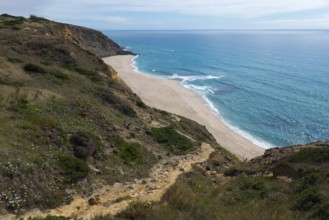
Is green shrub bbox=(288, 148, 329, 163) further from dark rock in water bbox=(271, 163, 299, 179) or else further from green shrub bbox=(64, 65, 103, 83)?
green shrub bbox=(64, 65, 103, 83)

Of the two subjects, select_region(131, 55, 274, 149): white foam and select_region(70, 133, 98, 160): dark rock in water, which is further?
select_region(131, 55, 274, 149): white foam

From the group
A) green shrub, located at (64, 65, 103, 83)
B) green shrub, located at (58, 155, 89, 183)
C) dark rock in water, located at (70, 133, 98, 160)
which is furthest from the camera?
green shrub, located at (64, 65, 103, 83)

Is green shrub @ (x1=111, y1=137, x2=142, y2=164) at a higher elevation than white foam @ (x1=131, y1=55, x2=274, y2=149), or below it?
higher

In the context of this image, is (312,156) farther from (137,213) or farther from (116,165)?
(137,213)

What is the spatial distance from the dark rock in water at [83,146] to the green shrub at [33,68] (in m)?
13.9

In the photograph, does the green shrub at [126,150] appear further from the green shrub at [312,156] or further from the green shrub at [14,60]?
the green shrub at [14,60]

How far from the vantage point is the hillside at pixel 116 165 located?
1400 cm

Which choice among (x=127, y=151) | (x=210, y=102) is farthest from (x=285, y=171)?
(x=210, y=102)

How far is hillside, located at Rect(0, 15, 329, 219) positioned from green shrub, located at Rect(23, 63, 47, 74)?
0.09 metres

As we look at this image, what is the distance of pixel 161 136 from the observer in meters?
30.0

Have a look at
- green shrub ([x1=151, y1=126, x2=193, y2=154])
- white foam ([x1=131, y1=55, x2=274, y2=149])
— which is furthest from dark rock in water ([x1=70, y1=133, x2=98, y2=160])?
white foam ([x1=131, y1=55, x2=274, y2=149])

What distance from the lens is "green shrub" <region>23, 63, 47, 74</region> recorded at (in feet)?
110

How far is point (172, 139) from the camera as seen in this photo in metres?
30.1

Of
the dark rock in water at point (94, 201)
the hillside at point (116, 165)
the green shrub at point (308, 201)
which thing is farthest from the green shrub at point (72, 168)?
the green shrub at point (308, 201)
